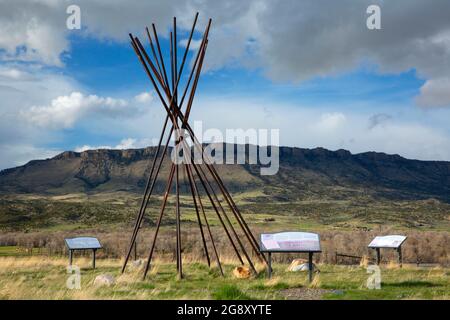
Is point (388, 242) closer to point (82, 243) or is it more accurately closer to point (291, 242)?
point (291, 242)

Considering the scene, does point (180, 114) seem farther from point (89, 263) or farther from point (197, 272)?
point (89, 263)

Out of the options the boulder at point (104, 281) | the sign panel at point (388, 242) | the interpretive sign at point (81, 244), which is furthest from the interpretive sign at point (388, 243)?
the interpretive sign at point (81, 244)

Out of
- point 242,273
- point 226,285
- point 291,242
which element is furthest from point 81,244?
point 226,285

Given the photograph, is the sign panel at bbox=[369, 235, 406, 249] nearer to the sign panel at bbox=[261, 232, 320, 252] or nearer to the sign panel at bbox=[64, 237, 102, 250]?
the sign panel at bbox=[261, 232, 320, 252]

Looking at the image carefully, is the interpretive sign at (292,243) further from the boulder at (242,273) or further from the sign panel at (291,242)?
the boulder at (242,273)

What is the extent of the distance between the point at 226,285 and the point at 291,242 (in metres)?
2.55

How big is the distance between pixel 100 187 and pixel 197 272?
173150mm

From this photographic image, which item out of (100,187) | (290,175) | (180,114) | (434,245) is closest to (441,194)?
(290,175)

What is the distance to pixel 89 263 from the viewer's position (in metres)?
16.1

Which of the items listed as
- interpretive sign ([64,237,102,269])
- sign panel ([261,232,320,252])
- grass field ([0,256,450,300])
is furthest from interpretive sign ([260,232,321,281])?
interpretive sign ([64,237,102,269])

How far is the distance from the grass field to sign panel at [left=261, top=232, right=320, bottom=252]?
26.5 inches

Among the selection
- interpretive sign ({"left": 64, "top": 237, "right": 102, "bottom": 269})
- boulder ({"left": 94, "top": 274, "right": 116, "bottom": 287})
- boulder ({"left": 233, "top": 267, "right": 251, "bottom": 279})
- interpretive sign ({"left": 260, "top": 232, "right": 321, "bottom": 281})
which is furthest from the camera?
interpretive sign ({"left": 64, "top": 237, "right": 102, "bottom": 269})

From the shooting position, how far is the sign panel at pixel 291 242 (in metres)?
10.6

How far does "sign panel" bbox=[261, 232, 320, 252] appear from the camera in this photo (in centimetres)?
1065
